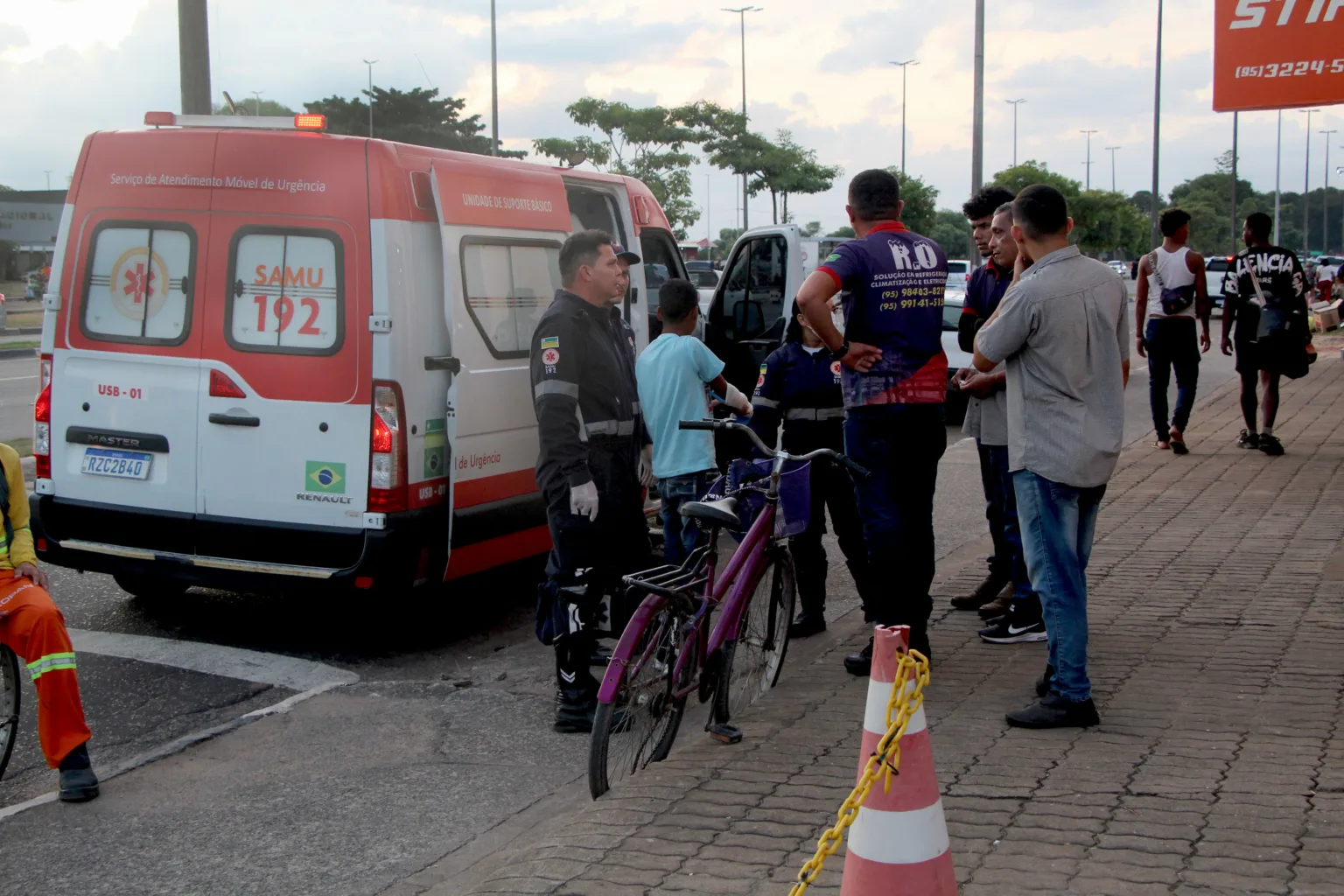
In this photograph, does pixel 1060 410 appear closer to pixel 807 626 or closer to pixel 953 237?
pixel 807 626

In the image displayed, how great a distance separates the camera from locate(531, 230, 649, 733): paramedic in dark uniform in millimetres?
5285

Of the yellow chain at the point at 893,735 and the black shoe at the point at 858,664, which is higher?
the yellow chain at the point at 893,735

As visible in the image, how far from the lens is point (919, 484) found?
5.44 meters

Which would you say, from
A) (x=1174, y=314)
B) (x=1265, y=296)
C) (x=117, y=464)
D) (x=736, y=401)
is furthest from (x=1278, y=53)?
(x=117, y=464)

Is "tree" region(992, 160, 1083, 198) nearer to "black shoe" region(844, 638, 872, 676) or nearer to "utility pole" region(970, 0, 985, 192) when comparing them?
"utility pole" region(970, 0, 985, 192)

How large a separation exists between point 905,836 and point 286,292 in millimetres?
4126

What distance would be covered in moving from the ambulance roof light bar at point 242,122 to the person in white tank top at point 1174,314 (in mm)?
7257

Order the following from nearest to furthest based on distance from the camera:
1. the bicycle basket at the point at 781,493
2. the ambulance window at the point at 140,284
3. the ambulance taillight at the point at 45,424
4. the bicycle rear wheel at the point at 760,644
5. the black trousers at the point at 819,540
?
the bicycle rear wheel at the point at 760,644 < the bicycle basket at the point at 781,493 < the ambulance window at the point at 140,284 < the black trousers at the point at 819,540 < the ambulance taillight at the point at 45,424

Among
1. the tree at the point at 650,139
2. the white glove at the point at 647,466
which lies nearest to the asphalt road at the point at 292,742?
the white glove at the point at 647,466

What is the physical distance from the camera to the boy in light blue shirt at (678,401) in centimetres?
594

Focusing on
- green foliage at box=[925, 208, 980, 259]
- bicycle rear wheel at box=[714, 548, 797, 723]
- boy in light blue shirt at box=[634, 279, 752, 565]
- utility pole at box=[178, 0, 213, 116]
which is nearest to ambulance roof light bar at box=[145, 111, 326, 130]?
boy in light blue shirt at box=[634, 279, 752, 565]

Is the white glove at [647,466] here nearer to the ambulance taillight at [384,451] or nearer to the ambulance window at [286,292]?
the ambulance taillight at [384,451]

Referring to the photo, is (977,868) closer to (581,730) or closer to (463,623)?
(581,730)

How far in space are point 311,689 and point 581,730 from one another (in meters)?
1.31
